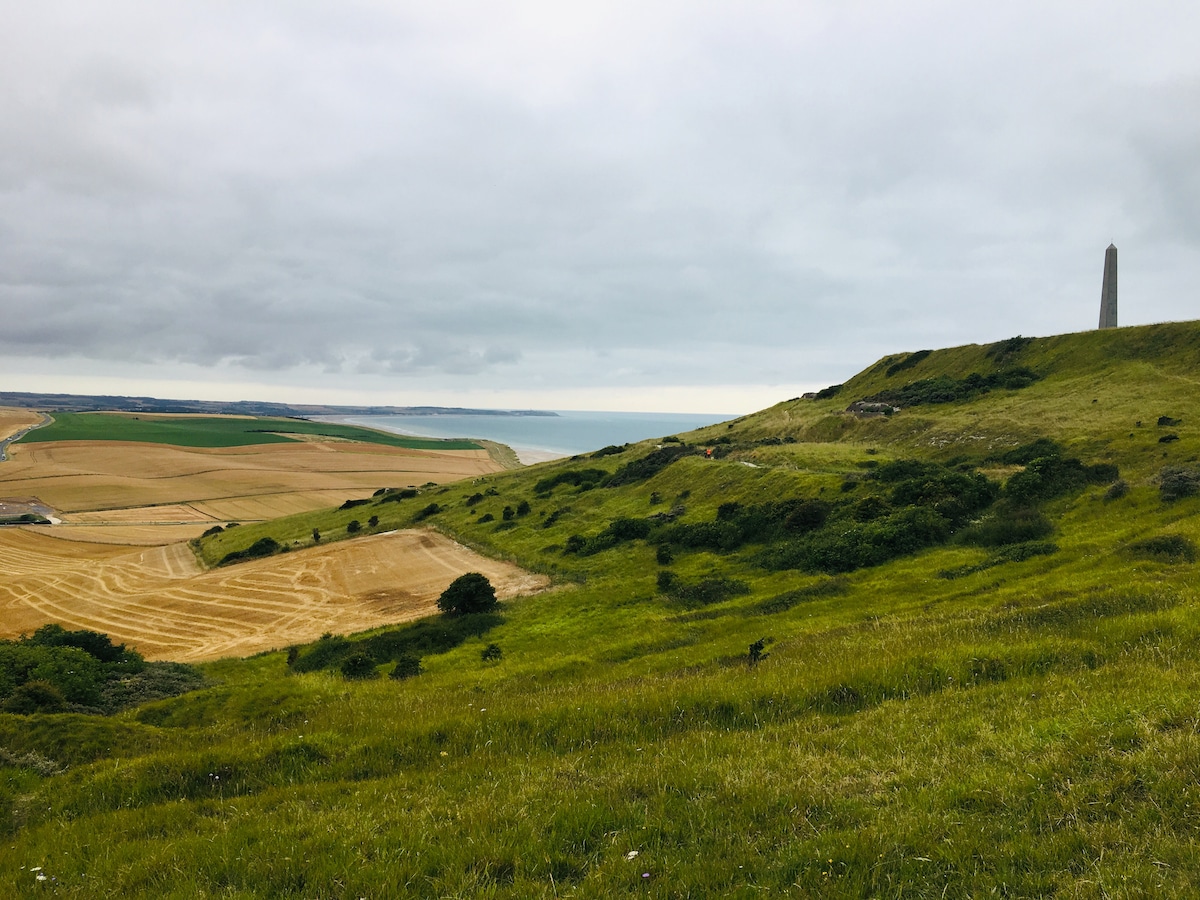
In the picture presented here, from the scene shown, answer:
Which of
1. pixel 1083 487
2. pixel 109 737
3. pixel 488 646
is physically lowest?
pixel 488 646

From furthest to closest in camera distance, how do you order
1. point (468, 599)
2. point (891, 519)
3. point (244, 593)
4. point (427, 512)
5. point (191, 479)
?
point (191, 479) < point (427, 512) < point (244, 593) < point (468, 599) < point (891, 519)

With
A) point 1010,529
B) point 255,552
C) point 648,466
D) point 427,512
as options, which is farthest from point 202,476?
point 1010,529

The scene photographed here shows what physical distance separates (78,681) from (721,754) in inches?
758

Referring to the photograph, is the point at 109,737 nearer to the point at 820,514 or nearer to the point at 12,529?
the point at 820,514

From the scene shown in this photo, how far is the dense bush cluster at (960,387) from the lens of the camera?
59350 mm

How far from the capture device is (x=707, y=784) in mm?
7492

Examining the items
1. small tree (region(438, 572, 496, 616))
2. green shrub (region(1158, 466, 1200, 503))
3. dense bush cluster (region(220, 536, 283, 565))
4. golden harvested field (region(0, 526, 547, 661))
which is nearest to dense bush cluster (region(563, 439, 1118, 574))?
green shrub (region(1158, 466, 1200, 503))

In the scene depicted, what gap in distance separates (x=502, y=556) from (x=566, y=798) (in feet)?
130

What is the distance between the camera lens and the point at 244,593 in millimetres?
42719

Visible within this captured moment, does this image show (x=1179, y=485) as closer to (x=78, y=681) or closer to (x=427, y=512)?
(x=78, y=681)

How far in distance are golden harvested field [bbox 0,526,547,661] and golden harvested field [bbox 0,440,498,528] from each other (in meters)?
41.0

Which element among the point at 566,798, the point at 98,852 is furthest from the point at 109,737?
the point at 566,798

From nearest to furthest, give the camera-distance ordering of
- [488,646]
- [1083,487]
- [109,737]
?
[109,737], [488,646], [1083,487]

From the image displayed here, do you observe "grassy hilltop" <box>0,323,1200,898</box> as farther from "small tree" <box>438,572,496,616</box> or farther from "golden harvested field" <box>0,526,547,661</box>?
"golden harvested field" <box>0,526,547,661</box>
